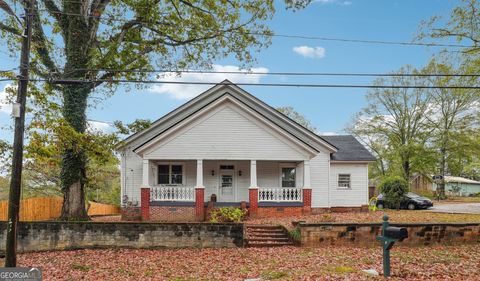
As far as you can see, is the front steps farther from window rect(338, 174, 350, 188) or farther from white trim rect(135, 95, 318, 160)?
window rect(338, 174, 350, 188)

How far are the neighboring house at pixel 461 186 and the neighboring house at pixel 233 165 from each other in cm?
3611

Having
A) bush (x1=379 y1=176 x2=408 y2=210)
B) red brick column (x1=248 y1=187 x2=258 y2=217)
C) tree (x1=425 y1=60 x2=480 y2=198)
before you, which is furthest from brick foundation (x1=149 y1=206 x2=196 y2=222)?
tree (x1=425 y1=60 x2=480 y2=198)

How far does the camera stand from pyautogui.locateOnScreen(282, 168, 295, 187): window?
69.8ft

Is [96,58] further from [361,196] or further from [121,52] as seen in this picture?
[361,196]

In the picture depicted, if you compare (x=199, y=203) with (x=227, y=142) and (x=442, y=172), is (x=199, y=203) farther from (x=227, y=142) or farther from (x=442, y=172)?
(x=442, y=172)

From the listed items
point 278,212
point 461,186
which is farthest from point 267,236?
point 461,186

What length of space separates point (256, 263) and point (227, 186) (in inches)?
444

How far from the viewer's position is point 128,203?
20031mm

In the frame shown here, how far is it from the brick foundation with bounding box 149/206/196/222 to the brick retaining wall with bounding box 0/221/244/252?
6.39 meters

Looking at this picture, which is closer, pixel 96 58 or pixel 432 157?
pixel 96 58

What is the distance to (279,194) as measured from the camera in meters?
19.7

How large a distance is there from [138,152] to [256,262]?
1093cm

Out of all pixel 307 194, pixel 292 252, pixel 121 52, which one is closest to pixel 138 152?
pixel 121 52

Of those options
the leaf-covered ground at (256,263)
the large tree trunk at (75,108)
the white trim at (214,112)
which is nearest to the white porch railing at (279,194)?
the white trim at (214,112)
